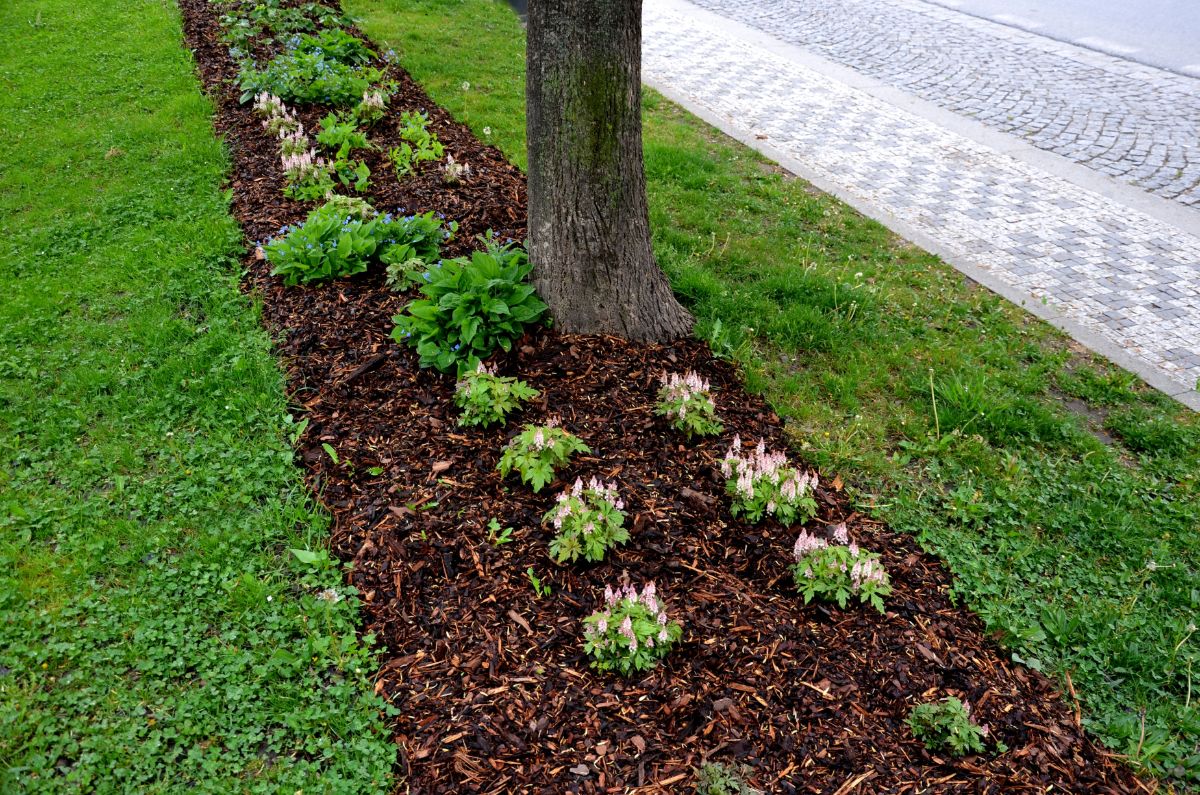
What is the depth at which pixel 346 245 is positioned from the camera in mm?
4977

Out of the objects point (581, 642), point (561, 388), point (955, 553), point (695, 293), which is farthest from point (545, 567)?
point (695, 293)

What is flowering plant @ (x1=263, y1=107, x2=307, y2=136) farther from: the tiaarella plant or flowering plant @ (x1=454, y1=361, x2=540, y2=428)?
flowering plant @ (x1=454, y1=361, x2=540, y2=428)

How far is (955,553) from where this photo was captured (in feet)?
12.1

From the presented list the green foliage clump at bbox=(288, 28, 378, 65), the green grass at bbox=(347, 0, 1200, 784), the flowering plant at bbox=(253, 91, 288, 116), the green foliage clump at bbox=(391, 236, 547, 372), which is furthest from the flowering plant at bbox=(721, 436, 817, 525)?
the green foliage clump at bbox=(288, 28, 378, 65)

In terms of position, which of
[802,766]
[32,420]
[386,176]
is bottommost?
[802,766]

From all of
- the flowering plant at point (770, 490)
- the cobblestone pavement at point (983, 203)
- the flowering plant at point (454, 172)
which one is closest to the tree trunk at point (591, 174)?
the flowering plant at point (770, 490)

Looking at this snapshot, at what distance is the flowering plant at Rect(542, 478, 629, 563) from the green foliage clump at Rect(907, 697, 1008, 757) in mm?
1295

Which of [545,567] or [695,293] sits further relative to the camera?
[695,293]

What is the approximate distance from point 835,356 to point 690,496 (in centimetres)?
173

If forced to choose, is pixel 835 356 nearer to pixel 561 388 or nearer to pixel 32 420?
pixel 561 388

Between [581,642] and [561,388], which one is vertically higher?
[561,388]

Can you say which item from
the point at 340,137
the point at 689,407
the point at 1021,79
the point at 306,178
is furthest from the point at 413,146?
the point at 1021,79

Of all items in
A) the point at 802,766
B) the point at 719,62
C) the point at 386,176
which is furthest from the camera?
the point at 719,62

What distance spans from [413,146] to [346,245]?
2119 mm
